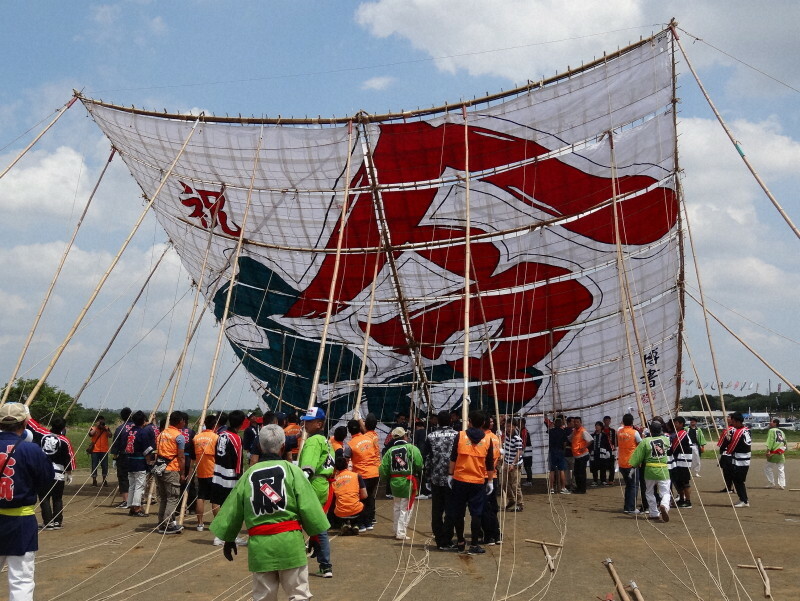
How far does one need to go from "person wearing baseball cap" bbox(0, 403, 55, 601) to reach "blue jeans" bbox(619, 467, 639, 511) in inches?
338

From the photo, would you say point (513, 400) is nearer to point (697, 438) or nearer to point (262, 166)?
point (697, 438)

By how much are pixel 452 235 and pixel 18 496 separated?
1222cm

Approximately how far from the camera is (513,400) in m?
18.2

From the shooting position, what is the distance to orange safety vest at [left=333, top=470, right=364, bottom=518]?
A: 362 inches

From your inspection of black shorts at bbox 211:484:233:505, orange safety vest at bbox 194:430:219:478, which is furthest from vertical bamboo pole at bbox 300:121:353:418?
orange safety vest at bbox 194:430:219:478

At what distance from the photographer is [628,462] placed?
11.2 meters

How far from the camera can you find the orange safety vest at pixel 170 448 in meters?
9.88

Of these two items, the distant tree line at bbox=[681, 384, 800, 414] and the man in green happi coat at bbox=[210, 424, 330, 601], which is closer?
the man in green happi coat at bbox=[210, 424, 330, 601]

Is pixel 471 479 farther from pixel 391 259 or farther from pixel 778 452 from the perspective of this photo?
pixel 778 452

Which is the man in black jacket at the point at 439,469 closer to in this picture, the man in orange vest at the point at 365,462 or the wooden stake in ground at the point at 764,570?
the man in orange vest at the point at 365,462

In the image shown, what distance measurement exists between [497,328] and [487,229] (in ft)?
8.30

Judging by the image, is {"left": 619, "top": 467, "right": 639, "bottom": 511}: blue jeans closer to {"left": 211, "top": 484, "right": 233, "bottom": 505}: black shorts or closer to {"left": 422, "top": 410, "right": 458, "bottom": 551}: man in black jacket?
{"left": 422, "top": 410, "right": 458, "bottom": 551}: man in black jacket

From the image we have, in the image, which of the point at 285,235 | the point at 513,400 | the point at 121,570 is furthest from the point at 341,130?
the point at 121,570

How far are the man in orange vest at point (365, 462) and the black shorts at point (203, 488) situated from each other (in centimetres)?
187
